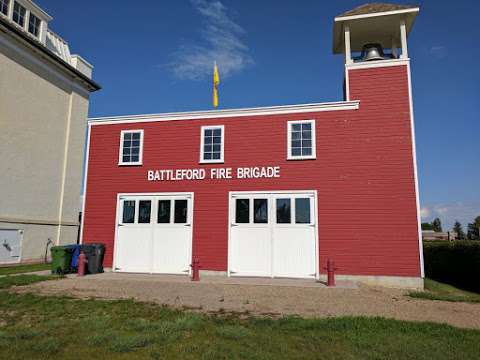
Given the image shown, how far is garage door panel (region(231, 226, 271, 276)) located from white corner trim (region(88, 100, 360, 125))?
13.8ft

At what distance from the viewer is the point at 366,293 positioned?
10.4 metres

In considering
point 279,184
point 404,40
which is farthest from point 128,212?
point 404,40

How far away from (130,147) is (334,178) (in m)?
7.88

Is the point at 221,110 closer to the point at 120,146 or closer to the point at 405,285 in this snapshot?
the point at 120,146

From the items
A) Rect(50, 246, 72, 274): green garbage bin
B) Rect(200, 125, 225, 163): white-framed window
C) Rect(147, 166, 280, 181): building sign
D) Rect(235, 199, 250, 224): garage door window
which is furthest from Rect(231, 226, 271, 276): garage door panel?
Rect(50, 246, 72, 274): green garbage bin

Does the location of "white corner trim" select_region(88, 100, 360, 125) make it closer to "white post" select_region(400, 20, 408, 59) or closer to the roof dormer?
"white post" select_region(400, 20, 408, 59)

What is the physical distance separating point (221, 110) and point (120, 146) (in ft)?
14.1

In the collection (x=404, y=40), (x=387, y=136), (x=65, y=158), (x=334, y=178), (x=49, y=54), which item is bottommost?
(x=334, y=178)

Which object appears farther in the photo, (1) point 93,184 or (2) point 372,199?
(1) point 93,184

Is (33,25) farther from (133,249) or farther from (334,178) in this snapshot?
(334,178)

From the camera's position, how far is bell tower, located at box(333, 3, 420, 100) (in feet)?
44.2

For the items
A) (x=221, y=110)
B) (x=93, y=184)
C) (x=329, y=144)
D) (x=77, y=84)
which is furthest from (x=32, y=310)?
(x=77, y=84)

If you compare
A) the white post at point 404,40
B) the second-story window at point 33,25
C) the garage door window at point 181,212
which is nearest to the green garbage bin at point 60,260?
the garage door window at point 181,212

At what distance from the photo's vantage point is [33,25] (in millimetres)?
21688
